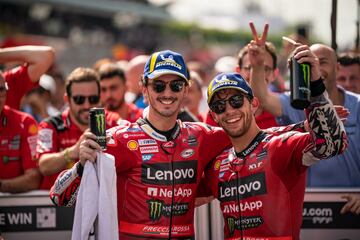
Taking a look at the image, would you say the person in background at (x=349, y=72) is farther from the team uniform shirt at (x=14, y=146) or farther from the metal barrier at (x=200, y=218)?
the team uniform shirt at (x=14, y=146)

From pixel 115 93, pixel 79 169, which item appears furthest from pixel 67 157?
pixel 79 169

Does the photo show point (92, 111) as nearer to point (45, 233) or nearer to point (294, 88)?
point (294, 88)

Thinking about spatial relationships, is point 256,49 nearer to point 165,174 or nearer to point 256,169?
point 256,169

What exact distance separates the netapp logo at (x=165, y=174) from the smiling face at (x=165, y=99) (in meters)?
0.35

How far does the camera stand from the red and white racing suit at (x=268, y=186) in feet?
14.9

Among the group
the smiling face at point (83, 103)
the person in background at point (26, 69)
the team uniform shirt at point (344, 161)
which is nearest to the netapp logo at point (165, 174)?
the team uniform shirt at point (344, 161)

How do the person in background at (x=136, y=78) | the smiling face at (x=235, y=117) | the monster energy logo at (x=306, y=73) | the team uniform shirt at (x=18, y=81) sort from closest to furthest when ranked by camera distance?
the monster energy logo at (x=306, y=73) → the smiling face at (x=235, y=117) → the team uniform shirt at (x=18, y=81) → the person in background at (x=136, y=78)

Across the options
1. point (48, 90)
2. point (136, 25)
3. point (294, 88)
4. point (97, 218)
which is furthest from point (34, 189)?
point (136, 25)

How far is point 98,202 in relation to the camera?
15.0 ft

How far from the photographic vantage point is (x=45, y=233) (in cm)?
590

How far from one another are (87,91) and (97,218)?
232cm

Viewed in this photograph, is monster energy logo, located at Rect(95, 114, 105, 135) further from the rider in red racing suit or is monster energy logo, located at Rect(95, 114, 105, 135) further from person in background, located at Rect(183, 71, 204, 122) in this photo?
person in background, located at Rect(183, 71, 204, 122)

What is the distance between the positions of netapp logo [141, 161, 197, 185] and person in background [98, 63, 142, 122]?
262 cm

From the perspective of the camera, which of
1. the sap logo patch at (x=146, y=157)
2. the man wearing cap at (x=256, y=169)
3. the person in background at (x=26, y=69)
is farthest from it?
the person in background at (x=26, y=69)
